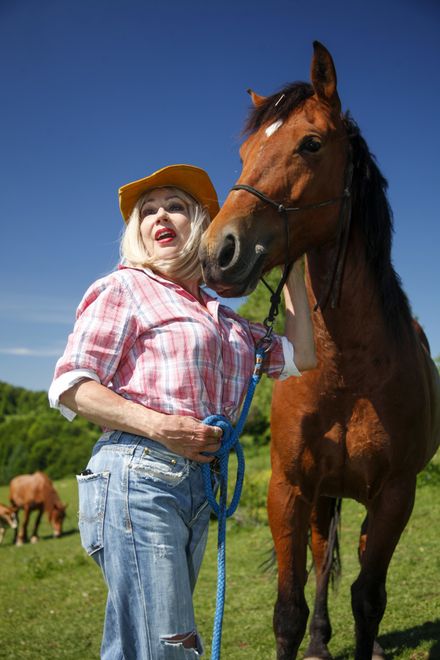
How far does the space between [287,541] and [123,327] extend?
1721mm

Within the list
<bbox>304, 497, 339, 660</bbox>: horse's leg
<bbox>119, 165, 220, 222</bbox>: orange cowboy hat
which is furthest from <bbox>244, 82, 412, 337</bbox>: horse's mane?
<bbox>304, 497, 339, 660</bbox>: horse's leg

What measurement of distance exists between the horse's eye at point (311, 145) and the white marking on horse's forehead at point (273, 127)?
13 cm

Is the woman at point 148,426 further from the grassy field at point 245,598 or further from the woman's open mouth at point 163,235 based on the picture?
the grassy field at point 245,598

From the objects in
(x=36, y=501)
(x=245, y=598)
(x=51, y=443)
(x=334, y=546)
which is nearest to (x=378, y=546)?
(x=334, y=546)

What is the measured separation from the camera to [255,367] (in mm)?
2176

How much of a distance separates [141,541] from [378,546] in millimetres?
1731

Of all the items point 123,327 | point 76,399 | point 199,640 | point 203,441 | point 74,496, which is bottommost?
point 74,496

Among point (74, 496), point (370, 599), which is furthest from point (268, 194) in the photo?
point (74, 496)

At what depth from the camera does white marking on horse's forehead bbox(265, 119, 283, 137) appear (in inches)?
99.4

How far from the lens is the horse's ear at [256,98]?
8.97 ft

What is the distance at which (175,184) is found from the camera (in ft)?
7.26

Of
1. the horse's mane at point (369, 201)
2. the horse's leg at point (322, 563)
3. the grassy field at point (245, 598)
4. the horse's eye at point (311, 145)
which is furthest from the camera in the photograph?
the grassy field at point (245, 598)

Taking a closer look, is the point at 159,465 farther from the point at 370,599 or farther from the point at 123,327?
the point at 370,599

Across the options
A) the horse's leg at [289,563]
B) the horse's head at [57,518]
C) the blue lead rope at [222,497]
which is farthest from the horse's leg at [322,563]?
the horse's head at [57,518]
